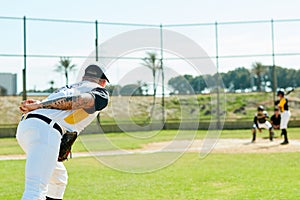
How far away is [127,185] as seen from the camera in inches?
348

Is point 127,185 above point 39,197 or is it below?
below

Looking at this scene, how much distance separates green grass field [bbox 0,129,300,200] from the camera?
7.78 m

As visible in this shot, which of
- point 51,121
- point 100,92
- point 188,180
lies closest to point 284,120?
point 188,180

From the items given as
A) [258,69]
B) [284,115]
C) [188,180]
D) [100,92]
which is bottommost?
[188,180]

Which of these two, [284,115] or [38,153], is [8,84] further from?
[38,153]

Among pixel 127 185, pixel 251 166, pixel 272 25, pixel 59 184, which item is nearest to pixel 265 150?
pixel 251 166

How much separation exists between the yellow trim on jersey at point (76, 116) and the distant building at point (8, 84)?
20.8 meters

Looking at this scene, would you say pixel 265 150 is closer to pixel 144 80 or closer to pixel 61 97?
pixel 144 80

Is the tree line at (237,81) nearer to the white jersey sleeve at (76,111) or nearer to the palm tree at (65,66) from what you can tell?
the palm tree at (65,66)

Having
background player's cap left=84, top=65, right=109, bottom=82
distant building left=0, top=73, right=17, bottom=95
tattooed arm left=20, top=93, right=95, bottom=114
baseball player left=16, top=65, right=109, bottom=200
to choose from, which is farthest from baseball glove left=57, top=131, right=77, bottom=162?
distant building left=0, top=73, right=17, bottom=95

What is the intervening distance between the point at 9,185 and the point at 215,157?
250 inches

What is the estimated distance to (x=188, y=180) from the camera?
926cm

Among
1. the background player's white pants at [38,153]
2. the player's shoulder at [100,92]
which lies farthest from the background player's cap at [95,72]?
the background player's white pants at [38,153]

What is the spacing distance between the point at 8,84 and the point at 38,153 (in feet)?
73.6
